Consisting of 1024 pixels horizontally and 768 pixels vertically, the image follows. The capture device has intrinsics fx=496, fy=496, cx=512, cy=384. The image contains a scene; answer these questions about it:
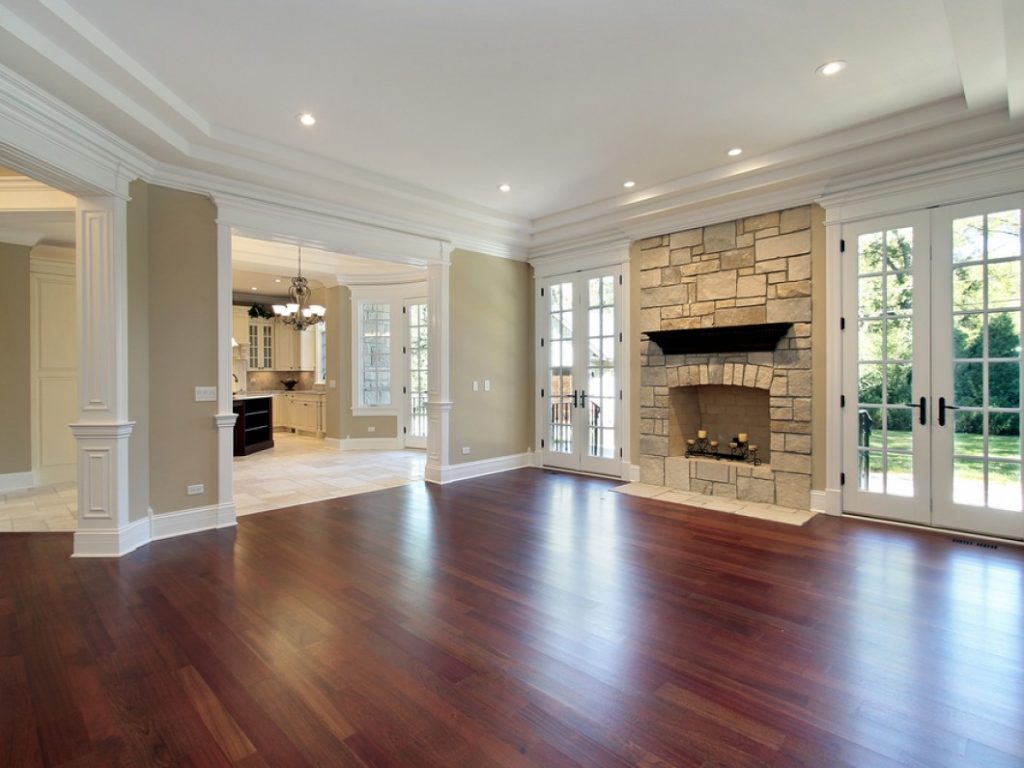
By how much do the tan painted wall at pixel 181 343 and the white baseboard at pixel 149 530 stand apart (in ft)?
0.27

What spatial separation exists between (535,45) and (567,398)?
14.8 feet

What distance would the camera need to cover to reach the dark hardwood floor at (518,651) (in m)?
1.82

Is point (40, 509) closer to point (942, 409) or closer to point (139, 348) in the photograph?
point (139, 348)

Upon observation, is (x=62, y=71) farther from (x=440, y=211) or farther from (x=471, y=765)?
(x=471, y=765)

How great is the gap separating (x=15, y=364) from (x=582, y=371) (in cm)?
694

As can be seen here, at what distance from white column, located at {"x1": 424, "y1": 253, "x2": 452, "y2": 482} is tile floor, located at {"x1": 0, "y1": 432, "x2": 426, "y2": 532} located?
0.53 m

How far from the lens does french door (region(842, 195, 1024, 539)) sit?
387 cm

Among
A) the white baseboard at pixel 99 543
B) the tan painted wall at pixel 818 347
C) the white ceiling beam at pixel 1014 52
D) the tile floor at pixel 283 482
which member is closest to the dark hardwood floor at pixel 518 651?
the white baseboard at pixel 99 543

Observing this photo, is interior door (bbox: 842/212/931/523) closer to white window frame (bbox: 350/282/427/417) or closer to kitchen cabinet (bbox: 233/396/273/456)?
white window frame (bbox: 350/282/427/417)

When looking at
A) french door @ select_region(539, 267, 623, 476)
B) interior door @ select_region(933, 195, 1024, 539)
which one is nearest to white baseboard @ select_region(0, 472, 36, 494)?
french door @ select_region(539, 267, 623, 476)

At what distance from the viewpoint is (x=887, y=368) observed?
14.4 ft

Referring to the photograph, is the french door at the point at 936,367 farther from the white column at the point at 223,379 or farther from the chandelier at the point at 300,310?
the chandelier at the point at 300,310

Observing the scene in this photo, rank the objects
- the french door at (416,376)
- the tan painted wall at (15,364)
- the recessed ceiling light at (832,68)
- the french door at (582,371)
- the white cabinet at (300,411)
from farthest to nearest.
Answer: the white cabinet at (300,411) → the french door at (416,376) → the french door at (582,371) → the tan painted wall at (15,364) → the recessed ceiling light at (832,68)

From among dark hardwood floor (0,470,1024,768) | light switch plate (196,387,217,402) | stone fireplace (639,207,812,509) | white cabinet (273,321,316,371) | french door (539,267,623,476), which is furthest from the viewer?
white cabinet (273,321,316,371)
